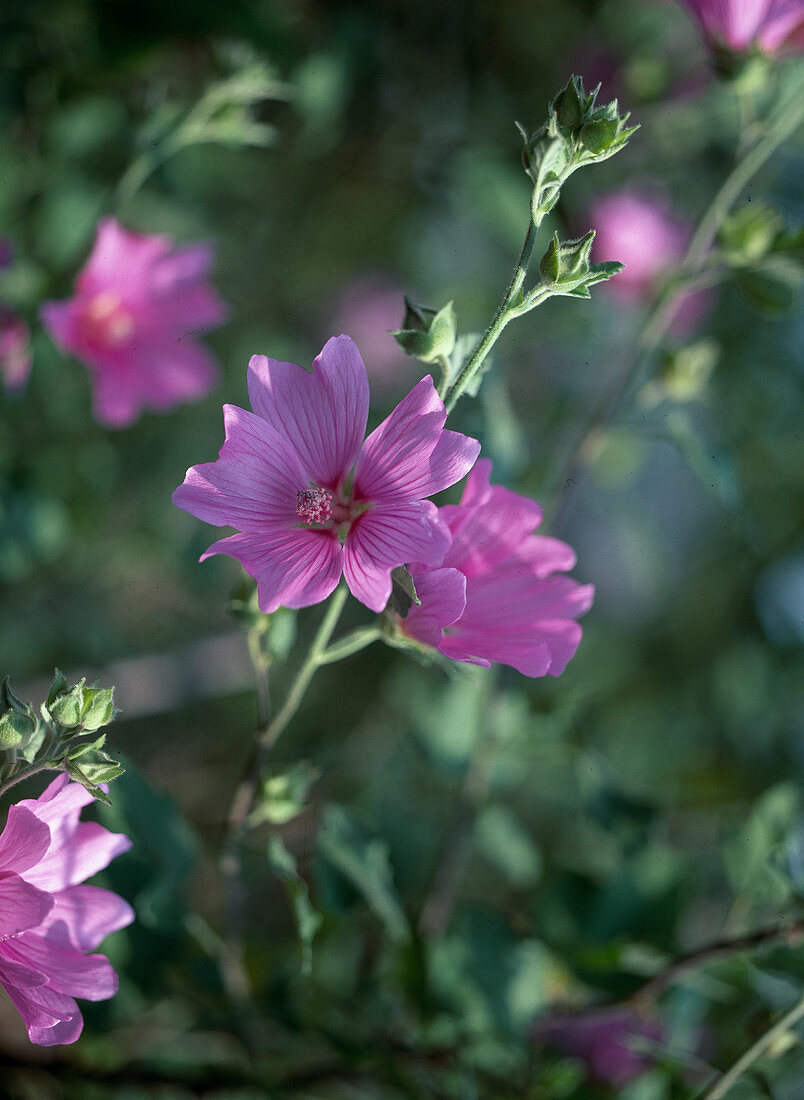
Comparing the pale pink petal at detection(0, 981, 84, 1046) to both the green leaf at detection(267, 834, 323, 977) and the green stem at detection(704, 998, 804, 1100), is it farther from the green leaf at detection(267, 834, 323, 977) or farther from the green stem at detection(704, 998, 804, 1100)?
the green stem at detection(704, 998, 804, 1100)

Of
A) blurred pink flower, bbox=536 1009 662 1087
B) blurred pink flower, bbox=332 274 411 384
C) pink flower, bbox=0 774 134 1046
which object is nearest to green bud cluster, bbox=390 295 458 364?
pink flower, bbox=0 774 134 1046

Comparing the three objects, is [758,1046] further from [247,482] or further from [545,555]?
[247,482]

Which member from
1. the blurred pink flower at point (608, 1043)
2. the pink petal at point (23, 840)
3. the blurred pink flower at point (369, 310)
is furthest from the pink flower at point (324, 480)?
the blurred pink flower at point (369, 310)

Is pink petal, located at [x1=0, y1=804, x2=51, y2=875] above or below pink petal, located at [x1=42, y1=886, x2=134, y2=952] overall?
above

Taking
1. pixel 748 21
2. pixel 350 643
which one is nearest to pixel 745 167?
pixel 748 21

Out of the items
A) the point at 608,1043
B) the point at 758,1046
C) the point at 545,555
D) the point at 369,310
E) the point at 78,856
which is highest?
the point at 369,310

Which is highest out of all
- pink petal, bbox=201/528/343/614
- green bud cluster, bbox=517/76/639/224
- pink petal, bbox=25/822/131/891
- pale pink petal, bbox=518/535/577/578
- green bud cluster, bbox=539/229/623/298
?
green bud cluster, bbox=517/76/639/224
